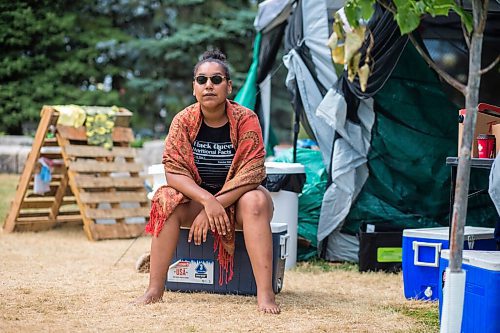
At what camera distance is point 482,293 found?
262 centimetres

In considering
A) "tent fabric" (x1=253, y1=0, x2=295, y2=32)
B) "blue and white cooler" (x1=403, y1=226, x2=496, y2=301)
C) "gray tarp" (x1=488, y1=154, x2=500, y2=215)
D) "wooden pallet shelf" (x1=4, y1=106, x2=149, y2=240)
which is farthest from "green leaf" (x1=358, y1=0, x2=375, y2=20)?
"wooden pallet shelf" (x1=4, y1=106, x2=149, y2=240)

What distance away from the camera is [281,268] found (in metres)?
3.66

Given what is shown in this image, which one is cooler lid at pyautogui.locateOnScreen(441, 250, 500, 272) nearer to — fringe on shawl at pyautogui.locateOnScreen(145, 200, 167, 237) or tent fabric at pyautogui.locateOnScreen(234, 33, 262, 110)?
fringe on shawl at pyautogui.locateOnScreen(145, 200, 167, 237)

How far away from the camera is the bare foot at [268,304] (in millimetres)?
3146

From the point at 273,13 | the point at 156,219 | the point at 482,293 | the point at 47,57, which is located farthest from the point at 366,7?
the point at 47,57

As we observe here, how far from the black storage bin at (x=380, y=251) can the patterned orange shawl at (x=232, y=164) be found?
1.29 metres

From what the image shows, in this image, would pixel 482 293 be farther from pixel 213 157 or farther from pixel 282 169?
pixel 282 169

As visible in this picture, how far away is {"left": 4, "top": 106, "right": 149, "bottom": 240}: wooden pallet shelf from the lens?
221 inches

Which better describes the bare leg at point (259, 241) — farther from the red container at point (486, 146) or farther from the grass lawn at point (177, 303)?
the red container at point (486, 146)

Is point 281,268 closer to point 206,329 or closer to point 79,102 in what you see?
point 206,329

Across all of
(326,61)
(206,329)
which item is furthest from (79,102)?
(206,329)

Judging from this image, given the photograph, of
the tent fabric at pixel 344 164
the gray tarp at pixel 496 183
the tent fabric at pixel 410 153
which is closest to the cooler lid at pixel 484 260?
the gray tarp at pixel 496 183

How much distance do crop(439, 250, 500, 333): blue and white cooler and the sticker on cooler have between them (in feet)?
4.16

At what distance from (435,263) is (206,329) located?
1231mm
